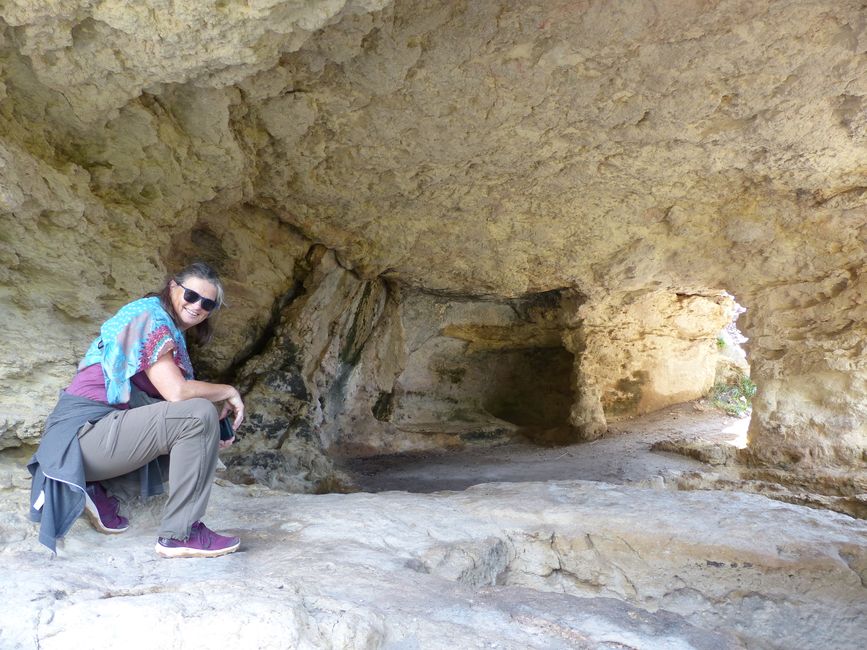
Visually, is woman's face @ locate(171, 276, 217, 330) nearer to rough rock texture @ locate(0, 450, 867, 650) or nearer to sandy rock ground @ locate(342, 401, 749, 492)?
rough rock texture @ locate(0, 450, 867, 650)

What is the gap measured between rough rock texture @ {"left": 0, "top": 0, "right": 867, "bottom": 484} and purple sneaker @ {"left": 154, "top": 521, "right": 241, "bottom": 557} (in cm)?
97

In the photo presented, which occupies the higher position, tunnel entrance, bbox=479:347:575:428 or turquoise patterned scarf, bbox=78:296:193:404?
turquoise patterned scarf, bbox=78:296:193:404

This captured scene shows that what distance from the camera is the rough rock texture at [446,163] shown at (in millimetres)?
2496

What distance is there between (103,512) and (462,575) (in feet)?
4.18

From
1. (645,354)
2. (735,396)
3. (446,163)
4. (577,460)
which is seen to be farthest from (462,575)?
(735,396)

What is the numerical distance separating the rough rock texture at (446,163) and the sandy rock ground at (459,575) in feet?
3.26

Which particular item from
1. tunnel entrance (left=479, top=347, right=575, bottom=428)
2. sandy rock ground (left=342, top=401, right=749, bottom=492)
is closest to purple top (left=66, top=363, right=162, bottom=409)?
sandy rock ground (left=342, top=401, right=749, bottom=492)

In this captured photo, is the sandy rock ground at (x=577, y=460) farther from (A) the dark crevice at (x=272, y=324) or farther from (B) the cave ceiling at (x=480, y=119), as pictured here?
(B) the cave ceiling at (x=480, y=119)

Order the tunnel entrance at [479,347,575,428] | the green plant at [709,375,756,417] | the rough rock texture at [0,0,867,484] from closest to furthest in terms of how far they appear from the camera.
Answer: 1. the rough rock texture at [0,0,867,484]
2. the green plant at [709,375,756,417]
3. the tunnel entrance at [479,347,575,428]

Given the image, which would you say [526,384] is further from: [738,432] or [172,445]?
[172,445]

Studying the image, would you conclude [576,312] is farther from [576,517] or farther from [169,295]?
[169,295]

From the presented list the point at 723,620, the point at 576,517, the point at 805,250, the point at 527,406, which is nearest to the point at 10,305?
the point at 576,517

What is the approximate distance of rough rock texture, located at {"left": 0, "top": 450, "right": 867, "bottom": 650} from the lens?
147cm

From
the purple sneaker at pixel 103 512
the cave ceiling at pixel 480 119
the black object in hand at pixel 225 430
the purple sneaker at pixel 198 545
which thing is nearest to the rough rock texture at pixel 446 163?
the cave ceiling at pixel 480 119
